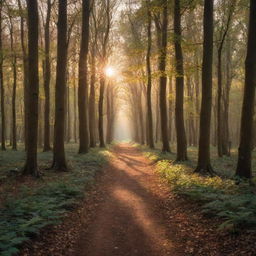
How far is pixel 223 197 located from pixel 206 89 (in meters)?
5.87

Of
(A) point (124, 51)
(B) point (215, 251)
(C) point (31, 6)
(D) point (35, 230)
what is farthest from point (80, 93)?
(A) point (124, 51)

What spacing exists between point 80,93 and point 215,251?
1400cm

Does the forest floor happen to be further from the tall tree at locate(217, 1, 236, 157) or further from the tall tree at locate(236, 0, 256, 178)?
the tall tree at locate(217, 1, 236, 157)

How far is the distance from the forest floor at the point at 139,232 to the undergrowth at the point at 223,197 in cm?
23

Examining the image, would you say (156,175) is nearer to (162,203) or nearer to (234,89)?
(162,203)

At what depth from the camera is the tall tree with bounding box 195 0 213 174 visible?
11.3m

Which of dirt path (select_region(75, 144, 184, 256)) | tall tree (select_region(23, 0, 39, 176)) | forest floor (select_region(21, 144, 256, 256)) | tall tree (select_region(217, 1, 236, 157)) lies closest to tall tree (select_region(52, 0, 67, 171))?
tall tree (select_region(23, 0, 39, 176))

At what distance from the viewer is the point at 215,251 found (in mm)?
5066

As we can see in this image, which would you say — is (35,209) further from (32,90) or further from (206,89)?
(206,89)

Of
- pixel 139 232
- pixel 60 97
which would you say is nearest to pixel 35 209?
pixel 139 232

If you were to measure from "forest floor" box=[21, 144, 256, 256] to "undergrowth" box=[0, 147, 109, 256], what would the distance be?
10.6 inches

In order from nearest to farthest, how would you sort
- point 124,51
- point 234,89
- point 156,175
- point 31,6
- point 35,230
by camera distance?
point 35,230, point 31,6, point 156,175, point 124,51, point 234,89

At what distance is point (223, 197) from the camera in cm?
713

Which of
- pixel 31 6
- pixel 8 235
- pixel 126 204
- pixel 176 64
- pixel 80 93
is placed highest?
pixel 31 6
